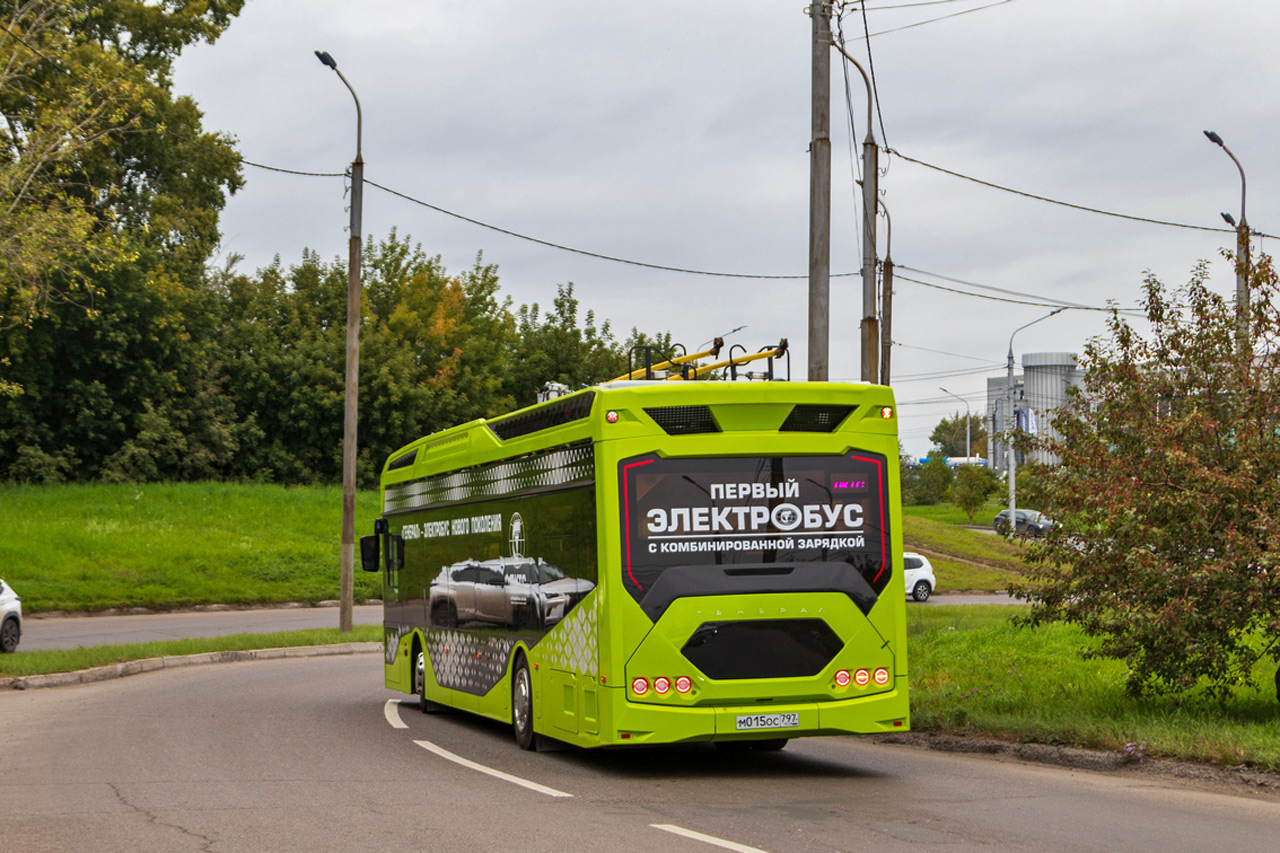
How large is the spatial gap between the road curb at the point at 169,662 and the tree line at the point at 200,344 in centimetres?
1350

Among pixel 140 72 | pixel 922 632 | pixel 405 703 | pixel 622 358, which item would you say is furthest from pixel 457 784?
pixel 622 358

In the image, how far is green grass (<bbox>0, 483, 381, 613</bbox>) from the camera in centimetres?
3478

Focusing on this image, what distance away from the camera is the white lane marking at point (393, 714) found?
566 inches

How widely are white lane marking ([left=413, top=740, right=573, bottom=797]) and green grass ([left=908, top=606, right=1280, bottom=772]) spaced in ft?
14.1

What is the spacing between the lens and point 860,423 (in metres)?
10.5

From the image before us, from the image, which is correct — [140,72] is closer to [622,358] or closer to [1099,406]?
[622,358]

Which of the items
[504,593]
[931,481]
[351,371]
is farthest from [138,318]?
[931,481]

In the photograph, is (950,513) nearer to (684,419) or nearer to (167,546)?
(167,546)

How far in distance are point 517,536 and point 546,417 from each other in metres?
1.30

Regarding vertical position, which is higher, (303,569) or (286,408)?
(286,408)

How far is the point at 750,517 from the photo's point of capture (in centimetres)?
1017

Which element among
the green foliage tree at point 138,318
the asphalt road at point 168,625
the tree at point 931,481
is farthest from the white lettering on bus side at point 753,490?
the tree at point 931,481

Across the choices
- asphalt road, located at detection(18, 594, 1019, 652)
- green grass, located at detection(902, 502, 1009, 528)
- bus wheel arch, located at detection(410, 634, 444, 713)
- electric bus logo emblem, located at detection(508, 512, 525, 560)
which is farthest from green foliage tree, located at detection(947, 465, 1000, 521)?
electric bus logo emblem, located at detection(508, 512, 525, 560)

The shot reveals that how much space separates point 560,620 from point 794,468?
2.30 metres
